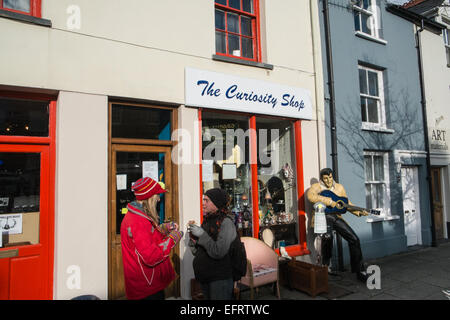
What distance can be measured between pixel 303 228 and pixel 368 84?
14.8 feet

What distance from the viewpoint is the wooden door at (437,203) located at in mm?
9664

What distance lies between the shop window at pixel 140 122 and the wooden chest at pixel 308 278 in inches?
126

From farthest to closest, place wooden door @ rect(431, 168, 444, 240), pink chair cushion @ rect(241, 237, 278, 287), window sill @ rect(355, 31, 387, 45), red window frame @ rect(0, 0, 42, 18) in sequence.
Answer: wooden door @ rect(431, 168, 444, 240) < window sill @ rect(355, 31, 387, 45) < pink chair cushion @ rect(241, 237, 278, 287) < red window frame @ rect(0, 0, 42, 18)

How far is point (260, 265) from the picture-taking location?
519 centimetres

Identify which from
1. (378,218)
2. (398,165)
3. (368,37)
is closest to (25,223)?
(378,218)

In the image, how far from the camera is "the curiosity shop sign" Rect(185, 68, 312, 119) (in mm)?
5378

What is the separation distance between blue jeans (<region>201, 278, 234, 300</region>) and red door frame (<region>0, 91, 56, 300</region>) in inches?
99.1

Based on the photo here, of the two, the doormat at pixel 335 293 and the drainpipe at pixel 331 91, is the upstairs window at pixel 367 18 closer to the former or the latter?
the drainpipe at pixel 331 91

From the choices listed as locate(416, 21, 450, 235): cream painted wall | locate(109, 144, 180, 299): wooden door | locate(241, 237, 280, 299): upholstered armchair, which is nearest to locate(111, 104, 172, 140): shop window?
locate(109, 144, 180, 299): wooden door

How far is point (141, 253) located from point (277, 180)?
4.36 metres

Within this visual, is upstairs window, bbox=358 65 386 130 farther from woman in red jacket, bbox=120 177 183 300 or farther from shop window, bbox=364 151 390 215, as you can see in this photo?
woman in red jacket, bbox=120 177 183 300

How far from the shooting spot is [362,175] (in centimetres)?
759

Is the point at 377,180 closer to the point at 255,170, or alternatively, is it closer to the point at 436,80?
the point at 255,170
